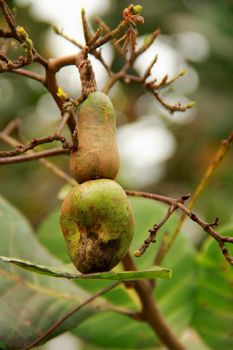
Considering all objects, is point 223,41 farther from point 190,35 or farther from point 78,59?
point 78,59

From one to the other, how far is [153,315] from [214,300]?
1.00 feet

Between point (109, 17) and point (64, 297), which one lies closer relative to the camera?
point (64, 297)

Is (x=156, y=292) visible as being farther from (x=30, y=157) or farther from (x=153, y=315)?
(x=30, y=157)

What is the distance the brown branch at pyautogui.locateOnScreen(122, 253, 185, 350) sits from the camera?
131cm

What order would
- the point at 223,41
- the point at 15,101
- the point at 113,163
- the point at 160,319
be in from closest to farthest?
the point at 113,163, the point at 160,319, the point at 223,41, the point at 15,101

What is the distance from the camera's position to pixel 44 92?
3334mm

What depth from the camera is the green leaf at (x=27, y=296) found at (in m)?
1.17

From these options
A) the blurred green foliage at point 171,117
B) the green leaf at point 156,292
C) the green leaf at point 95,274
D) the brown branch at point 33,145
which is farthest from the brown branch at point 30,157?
the blurred green foliage at point 171,117

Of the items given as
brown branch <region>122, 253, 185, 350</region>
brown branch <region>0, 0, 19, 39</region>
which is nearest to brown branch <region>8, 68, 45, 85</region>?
brown branch <region>0, 0, 19, 39</region>

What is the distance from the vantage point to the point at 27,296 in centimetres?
129

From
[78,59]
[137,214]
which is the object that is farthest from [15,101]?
[78,59]

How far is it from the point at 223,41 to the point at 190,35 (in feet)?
0.83

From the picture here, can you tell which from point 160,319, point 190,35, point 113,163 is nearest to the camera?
point 113,163

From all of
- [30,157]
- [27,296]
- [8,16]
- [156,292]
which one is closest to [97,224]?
[30,157]
